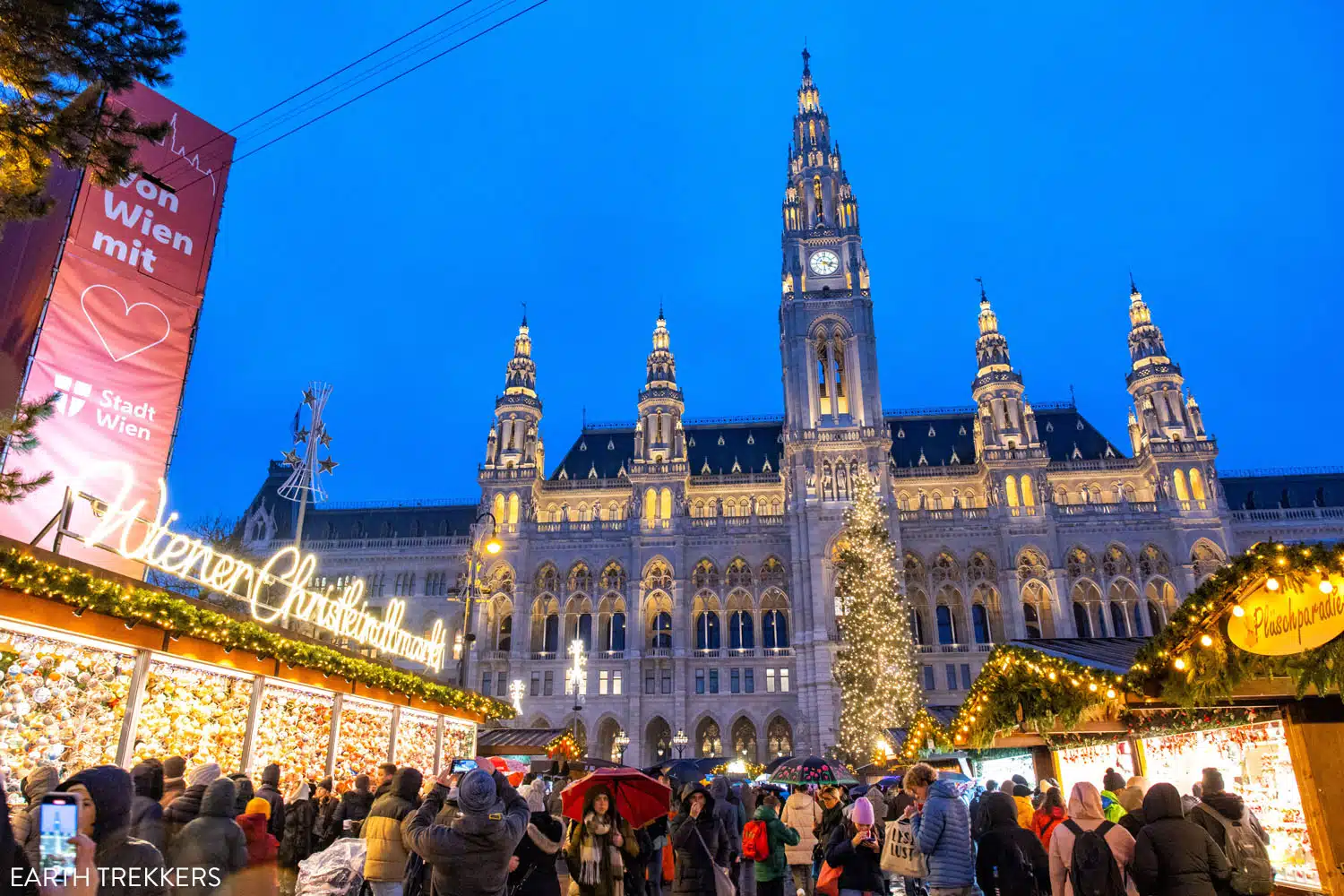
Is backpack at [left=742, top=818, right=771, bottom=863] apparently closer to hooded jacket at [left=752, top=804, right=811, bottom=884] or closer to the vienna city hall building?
hooded jacket at [left=752, top=804, right=811, bottom=884]

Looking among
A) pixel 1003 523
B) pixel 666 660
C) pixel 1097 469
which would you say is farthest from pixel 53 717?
pixel 1097 469

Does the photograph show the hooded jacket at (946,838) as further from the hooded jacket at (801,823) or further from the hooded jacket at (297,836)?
the hooded jacket at (297,836)

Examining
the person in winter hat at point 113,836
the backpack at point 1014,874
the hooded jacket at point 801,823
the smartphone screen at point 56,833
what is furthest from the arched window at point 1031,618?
the smartphone screen at point 56,833

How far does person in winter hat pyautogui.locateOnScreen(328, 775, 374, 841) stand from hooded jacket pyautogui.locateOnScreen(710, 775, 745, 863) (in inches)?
163

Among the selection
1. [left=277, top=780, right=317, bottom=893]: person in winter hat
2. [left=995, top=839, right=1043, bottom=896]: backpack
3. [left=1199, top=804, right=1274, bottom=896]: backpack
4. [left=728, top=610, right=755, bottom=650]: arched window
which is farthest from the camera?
[left=728, top=610, right=755, bottom=650]: arched window

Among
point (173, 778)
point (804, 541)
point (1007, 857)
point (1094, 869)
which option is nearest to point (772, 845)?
point (1007, 857)

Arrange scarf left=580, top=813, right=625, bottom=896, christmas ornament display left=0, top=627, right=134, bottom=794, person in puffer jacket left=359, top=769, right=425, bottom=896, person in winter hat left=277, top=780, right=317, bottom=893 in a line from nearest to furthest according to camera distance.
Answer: scarf left=580, top=813, right=625, bottom=896 < person in puffer jacket left=359, top=769, right=425, bottom=896 < christmas ornament display left=0, top=627, right=134, bottom=794 < person in winter hat left=277, top=780, right=317, bottom=893

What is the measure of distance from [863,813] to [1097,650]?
18.9ft

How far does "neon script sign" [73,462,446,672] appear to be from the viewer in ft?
34.4

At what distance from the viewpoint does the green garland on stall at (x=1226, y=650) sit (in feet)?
20.7

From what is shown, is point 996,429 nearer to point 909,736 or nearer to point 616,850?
point 909,736

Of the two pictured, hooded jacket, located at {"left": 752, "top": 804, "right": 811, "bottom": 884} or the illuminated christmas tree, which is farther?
the illuminated christmas tree

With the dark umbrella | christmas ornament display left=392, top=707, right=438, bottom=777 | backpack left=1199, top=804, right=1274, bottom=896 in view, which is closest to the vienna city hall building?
the dark umbrella

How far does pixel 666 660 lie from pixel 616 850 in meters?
43.4
